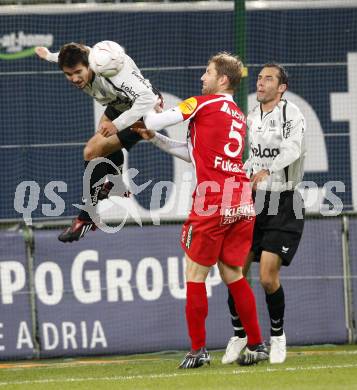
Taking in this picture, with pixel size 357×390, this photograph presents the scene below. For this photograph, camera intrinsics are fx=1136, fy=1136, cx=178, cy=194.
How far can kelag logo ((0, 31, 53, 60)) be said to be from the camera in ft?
45.0

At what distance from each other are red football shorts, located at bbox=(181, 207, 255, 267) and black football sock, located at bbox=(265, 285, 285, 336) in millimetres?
625

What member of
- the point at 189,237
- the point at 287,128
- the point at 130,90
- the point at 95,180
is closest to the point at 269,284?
the point at 189,237

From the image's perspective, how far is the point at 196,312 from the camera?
27.5ft

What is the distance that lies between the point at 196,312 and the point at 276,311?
3.11 feet

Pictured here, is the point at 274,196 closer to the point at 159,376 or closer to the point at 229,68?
the point at 229,68

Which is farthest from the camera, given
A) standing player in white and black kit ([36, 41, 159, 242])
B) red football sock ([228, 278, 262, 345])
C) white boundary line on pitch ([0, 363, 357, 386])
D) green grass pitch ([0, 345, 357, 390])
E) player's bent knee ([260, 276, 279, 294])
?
player's bent knee ([260, 276, 279, 294])

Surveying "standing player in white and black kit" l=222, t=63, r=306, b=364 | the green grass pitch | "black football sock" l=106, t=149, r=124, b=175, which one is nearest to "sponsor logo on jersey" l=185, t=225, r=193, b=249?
"standing player in white and black kit" l=222, t=63, r=306, b=364

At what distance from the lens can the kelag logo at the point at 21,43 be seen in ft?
45.0

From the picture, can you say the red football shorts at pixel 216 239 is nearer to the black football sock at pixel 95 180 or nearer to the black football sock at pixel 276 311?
the black football sock at pixel 276 311

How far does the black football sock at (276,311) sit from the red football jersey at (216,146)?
1047mm

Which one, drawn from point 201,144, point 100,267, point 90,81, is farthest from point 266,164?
point 100,267

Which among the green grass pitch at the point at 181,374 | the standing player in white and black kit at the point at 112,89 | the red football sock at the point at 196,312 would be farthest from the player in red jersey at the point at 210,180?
the green grass pitch at the point at 181,374

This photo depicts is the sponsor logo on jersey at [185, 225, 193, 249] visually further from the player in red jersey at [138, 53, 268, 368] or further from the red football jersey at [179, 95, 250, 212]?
the red football jersey at [179, 95, 250, 212]

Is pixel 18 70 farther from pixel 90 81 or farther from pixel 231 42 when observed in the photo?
pixel 90 81
